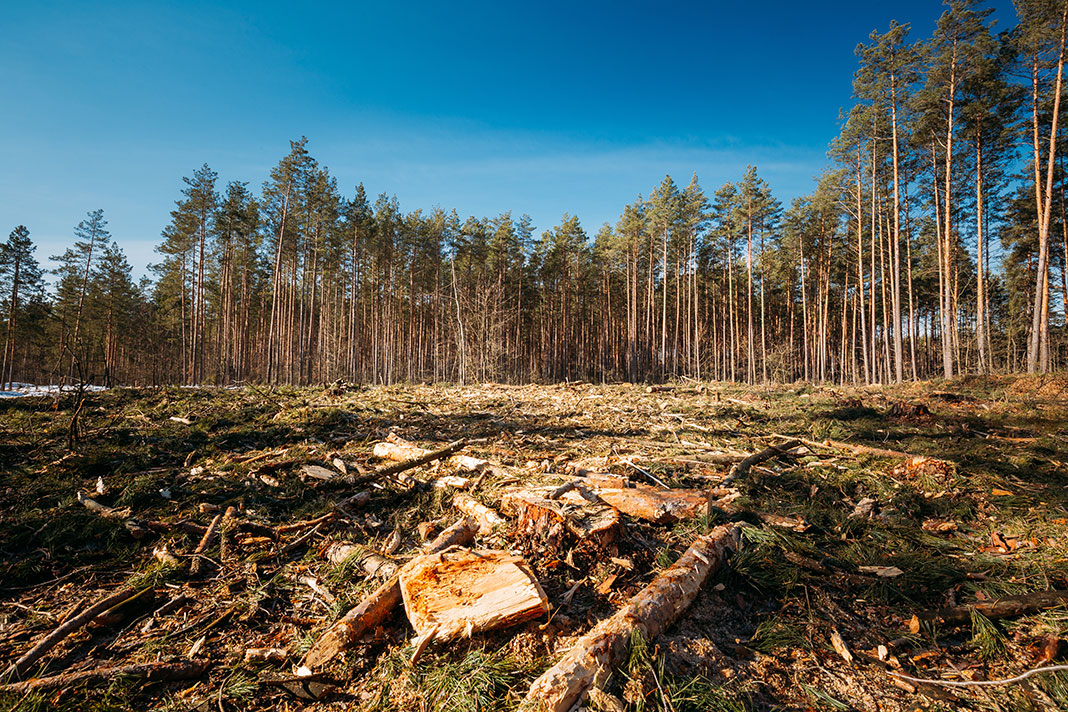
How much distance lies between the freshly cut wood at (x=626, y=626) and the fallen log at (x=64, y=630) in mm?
3208

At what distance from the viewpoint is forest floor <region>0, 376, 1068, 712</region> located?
8.08 ft

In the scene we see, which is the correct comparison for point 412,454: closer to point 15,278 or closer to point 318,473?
point 318,473

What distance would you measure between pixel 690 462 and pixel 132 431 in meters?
10.7

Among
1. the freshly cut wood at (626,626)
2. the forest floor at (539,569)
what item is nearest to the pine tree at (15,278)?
the forest floor at (539,569)

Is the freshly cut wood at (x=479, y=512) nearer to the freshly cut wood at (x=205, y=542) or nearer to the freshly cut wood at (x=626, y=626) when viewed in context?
the freshly cut wood at (x=626, y=626)

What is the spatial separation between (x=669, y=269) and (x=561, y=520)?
1475 inches

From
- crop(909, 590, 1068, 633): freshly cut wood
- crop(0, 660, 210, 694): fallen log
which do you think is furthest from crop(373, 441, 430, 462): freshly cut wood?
crop(909, 590, 1068, 633): freshly cut wood

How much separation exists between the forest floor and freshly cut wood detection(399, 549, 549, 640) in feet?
0.38

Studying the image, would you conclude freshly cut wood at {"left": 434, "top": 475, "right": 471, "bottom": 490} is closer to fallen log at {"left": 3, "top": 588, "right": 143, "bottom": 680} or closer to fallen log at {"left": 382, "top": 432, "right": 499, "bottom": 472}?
fallen log at {"left": 382, "top": 432, "right": 499, "bottom": 472}

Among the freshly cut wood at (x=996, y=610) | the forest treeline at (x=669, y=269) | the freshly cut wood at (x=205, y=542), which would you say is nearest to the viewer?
the freshly cut wood at (x=996, y=610)

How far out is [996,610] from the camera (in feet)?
9.84

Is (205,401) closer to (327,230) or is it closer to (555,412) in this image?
(555,412)

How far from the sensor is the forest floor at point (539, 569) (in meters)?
2.46

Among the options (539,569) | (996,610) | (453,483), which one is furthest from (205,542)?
(996,610)
